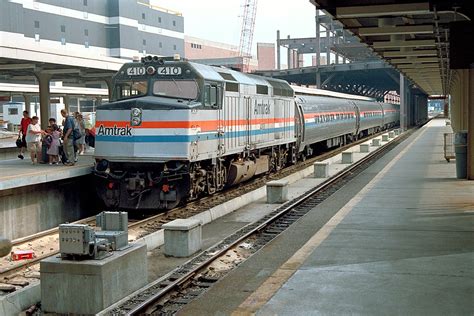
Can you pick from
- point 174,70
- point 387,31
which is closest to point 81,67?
point 174,70

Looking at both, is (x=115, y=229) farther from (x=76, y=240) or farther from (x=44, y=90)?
(x=44, y=90)

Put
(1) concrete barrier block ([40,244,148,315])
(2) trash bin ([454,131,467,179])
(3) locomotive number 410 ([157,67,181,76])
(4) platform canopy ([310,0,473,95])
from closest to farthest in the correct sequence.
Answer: (1) concrete barrier block ([40,244,148,315]) → (4) platform canopy ([310,0,473,95]) → (3) locomotive number 410 ([157,67,181,76]) → (2) trash bin ([454,131,467,179])

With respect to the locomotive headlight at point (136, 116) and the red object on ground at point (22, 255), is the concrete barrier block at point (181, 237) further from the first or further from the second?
the locomotive headlight at point (136, 116)

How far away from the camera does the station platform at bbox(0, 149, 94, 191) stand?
12.7 m

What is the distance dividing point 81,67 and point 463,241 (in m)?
14.9

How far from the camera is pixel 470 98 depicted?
56.7ft

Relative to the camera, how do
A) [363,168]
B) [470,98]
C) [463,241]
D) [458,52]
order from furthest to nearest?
[363,168], [470,98], [458,52], [463,241]

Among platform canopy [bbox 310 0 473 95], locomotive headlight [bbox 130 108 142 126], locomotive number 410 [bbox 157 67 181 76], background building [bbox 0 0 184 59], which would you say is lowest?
locomotive headlight [bbox 130 108 142 126]

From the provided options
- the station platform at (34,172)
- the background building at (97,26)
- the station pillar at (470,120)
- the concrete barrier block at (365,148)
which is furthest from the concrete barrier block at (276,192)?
the background building at (97,26)

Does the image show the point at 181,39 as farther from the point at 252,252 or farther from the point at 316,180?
the point at 252,252

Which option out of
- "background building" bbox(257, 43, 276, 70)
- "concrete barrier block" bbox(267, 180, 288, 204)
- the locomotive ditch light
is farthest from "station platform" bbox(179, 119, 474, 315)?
"background building" bbox(257, 43, 276, 70)

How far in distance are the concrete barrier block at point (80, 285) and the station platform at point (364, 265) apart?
3.29 feet

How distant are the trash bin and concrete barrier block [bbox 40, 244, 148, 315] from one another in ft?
43.5

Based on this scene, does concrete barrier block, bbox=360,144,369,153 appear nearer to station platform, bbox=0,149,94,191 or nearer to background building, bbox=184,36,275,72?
station platform, bbox=0,149,94,191
